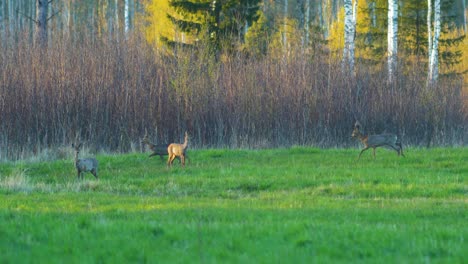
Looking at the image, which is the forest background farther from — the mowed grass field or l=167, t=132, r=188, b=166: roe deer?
l=167, t=132, r=188, b=166: roe deer

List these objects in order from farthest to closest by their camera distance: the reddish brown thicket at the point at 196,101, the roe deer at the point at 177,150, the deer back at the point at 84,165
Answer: the reddish brown thicket at the point at 196,101
the roe deer at the point at 177,150
the deer back at the point at 84,165

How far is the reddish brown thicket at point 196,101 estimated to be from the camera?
21.6 metres

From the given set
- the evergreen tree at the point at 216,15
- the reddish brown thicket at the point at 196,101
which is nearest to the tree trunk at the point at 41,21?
the reddish brown thicket at the point at 196,101

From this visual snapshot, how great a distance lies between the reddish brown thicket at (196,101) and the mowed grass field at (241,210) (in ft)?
11.3

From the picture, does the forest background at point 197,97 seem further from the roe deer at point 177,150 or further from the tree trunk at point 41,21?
the roe deer at point 177,150

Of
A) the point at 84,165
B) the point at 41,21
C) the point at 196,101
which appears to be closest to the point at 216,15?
the point at 41,21

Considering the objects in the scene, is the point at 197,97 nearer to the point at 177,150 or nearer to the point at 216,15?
the point at 177,150

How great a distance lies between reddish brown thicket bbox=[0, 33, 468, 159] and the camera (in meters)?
21.6

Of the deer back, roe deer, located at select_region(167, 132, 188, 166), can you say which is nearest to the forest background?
roe deer, located at select_region(167, 132, 188, 166)

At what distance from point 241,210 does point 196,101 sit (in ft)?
40.5

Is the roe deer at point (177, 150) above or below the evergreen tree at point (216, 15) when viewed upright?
below

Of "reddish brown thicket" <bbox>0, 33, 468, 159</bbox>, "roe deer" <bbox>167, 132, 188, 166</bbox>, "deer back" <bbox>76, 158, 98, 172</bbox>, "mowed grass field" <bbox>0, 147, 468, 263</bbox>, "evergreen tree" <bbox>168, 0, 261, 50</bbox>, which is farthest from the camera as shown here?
"evergreen tree" <bbox>168, 0, 261, 50</bbox>

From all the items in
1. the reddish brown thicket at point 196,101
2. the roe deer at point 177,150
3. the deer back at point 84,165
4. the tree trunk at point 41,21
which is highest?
the tree trunk at point 41,21

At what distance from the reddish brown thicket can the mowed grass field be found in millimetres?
3448
